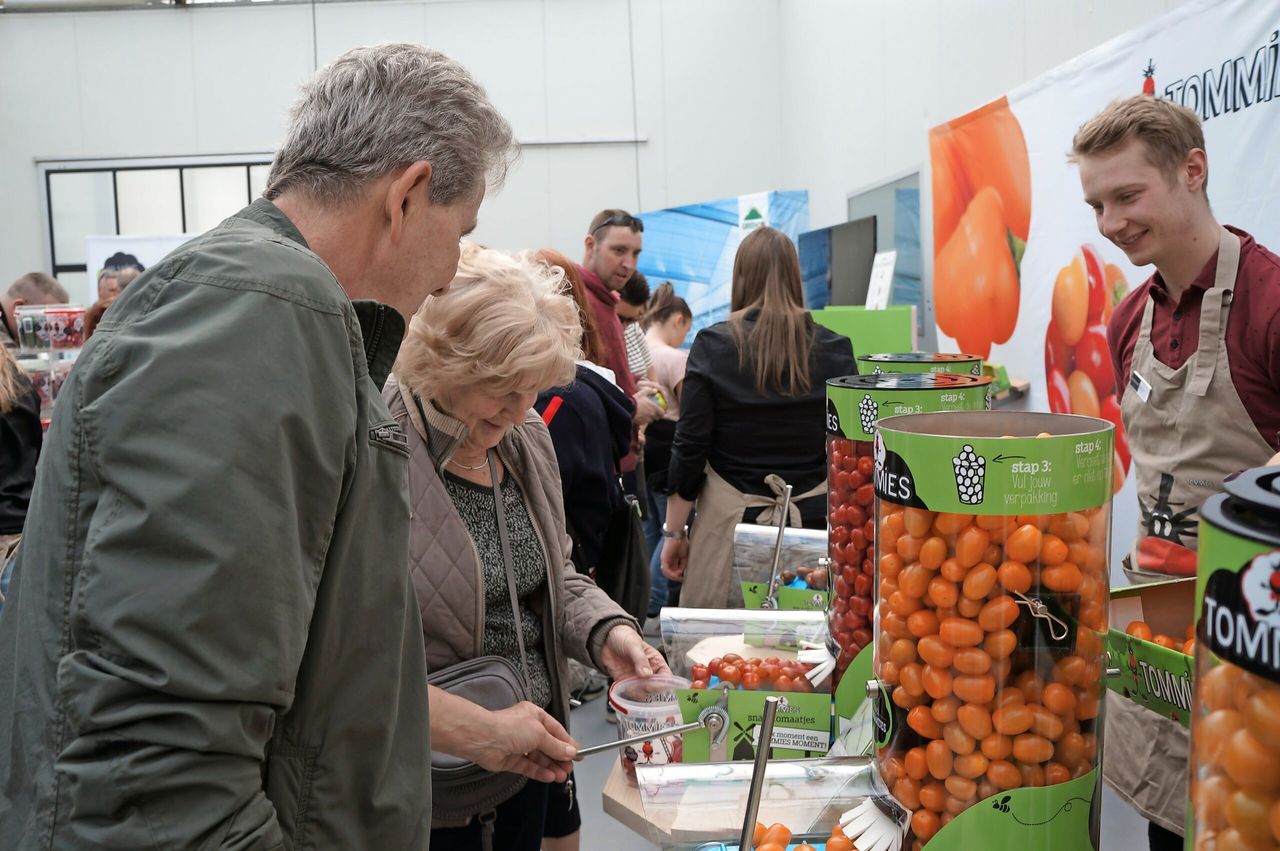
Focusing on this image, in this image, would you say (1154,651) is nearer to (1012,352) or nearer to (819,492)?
(819,492)

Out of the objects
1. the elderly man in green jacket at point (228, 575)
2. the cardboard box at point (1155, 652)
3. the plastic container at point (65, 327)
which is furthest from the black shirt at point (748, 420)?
the plastic container at point (65, 327)

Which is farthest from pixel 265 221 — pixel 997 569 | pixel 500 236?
pixel 500 236

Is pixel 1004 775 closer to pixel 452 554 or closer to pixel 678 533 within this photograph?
pixel 452 554

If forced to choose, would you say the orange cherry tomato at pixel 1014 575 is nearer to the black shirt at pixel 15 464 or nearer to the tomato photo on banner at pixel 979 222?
the tomato photo on banner at pixel 979 222

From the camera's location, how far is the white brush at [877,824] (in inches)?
41.8

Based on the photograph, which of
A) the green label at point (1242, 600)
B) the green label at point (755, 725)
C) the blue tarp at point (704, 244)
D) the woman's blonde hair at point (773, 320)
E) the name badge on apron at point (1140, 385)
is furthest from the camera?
the blue tarp at point (704, 244)

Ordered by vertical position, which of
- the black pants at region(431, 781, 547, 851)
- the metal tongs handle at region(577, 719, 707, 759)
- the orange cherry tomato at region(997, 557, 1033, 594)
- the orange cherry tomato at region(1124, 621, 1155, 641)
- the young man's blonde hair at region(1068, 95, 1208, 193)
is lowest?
the black pants at region(431, 781, 547, 851)

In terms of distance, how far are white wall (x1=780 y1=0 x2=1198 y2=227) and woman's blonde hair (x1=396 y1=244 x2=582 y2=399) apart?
103 inches

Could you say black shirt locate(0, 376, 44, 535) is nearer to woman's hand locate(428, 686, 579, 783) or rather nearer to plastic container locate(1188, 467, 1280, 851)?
woman's hand locate(428, 686, 579, 783)

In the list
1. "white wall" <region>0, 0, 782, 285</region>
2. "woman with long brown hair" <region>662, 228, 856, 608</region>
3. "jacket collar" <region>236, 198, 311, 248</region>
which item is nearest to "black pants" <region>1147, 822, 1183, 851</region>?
"jacket collar" <region>236, 198, 311, 248</region>

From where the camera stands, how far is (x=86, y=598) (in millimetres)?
774

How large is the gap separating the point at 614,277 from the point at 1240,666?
151 inches

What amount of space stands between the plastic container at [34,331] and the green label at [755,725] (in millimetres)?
4547

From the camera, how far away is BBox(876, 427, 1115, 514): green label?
949 millimetres
